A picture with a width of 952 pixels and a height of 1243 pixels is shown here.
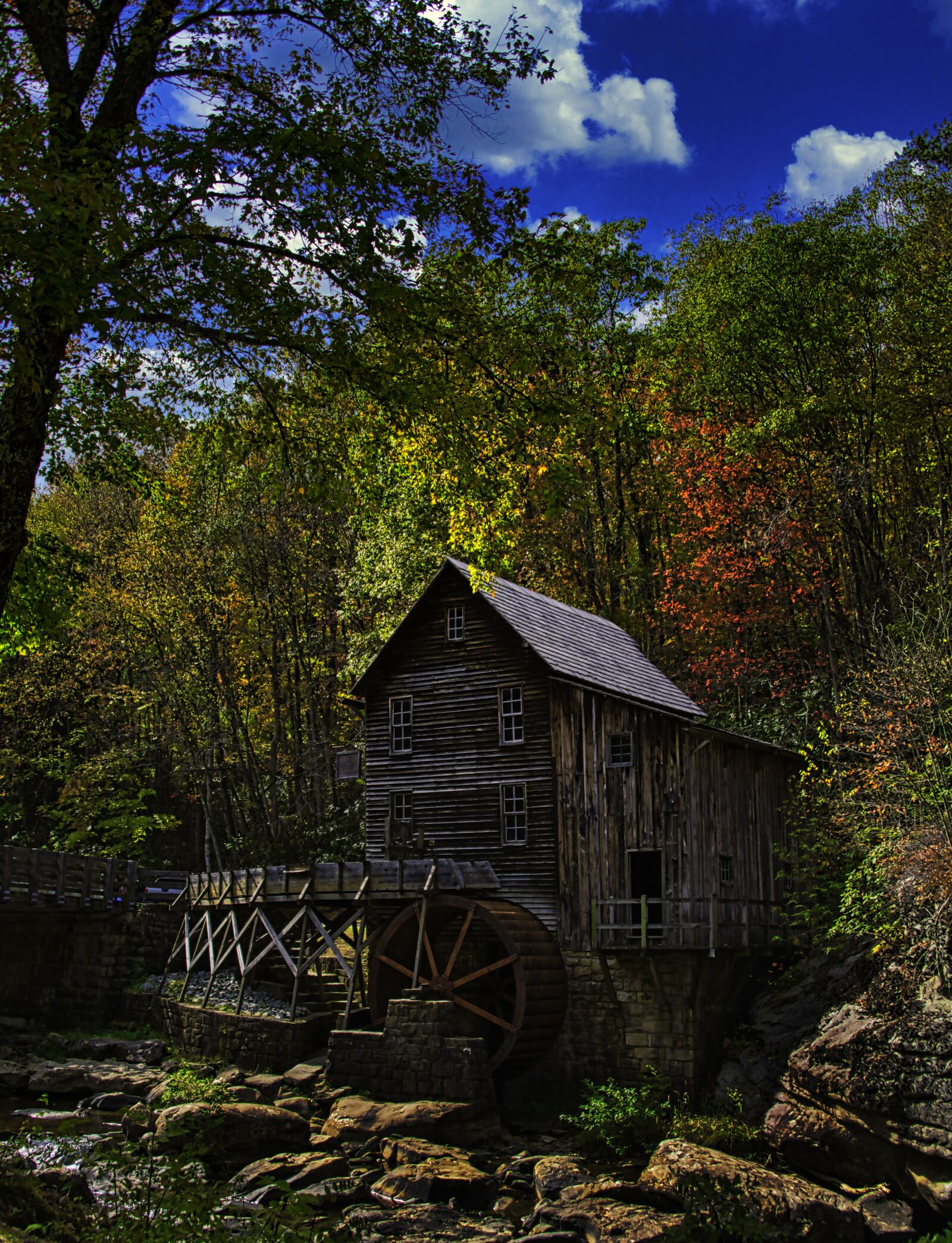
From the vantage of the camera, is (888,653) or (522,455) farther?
(888,653)

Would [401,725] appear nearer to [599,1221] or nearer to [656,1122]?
[656,1122]

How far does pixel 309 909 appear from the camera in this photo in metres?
21.5

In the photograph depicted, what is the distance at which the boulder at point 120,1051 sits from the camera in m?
21.4

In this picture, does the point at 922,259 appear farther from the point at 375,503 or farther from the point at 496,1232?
the point at 496,1232

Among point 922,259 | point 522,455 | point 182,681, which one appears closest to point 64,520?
point 182,681

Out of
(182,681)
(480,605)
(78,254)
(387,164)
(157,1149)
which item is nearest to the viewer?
(78,254)

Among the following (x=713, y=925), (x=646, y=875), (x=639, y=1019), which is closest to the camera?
(x=713, y=925)

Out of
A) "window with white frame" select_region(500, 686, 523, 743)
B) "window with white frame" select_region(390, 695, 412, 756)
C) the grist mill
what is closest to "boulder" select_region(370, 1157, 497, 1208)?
the grist mill

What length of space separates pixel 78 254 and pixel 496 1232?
1144 cm

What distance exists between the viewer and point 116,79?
8641mm

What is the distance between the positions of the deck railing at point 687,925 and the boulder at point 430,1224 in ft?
17.9

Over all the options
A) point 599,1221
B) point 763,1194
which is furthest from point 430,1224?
point 763,1194

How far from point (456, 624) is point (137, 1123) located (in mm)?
10757

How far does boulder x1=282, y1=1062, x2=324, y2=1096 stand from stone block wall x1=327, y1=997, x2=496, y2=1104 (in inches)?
15.3
